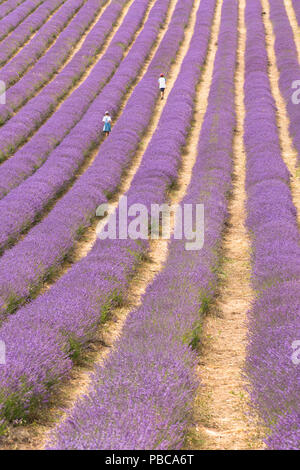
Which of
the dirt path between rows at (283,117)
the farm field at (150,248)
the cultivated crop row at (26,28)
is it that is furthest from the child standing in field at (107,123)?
the cultivated crop row at (26,28)

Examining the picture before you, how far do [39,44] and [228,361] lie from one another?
65.9 ft

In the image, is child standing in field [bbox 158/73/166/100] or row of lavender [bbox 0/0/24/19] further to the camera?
row of lavender [bbox 0/0/24/19]

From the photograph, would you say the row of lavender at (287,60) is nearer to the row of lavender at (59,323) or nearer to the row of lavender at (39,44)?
the row of lavender at (59,323)

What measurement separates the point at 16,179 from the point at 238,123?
7.31 metres

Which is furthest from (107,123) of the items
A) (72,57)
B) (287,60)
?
(72,57)

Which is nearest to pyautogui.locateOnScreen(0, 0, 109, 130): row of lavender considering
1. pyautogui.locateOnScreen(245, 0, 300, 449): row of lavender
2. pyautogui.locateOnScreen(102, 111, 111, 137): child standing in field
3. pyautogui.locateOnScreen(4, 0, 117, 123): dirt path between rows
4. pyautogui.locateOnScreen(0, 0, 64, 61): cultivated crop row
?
pyautogui.locateOnScreen(4, 0, 117, 123): dirt path between rows

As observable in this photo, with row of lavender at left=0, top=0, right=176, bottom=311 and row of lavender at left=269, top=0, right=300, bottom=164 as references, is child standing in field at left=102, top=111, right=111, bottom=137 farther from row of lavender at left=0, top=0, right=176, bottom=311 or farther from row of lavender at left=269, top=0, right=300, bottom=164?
row of lavender at left=269, top=0, right=300, bottom=164

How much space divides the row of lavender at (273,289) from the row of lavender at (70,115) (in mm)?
4395

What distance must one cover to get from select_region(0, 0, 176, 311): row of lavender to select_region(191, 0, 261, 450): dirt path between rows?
7.30 ft

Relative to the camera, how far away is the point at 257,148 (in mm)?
11977

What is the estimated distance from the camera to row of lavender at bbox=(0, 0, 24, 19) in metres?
25.7

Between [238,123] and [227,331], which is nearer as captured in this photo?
[227,331]

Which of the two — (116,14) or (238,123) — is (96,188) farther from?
(116,14)
